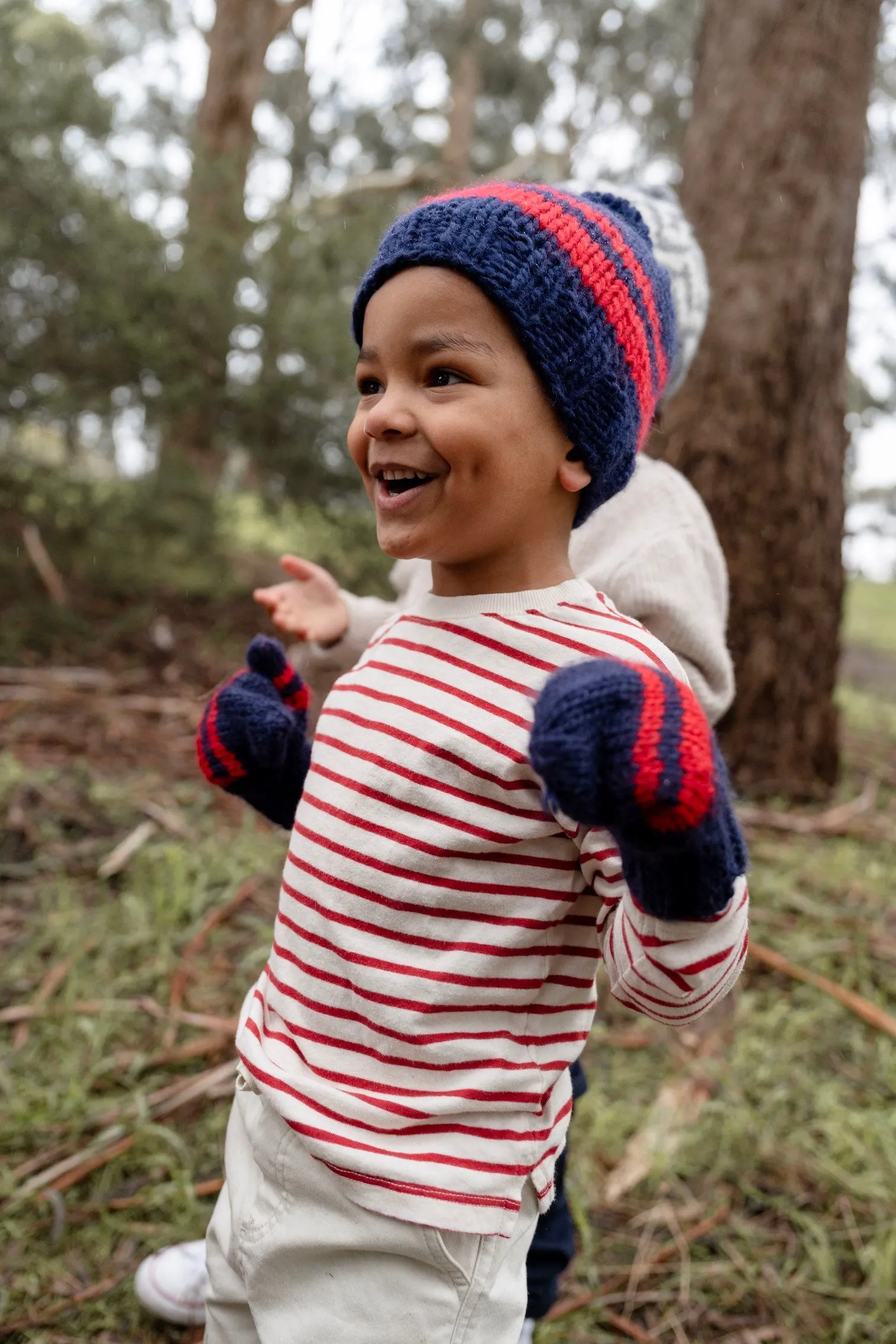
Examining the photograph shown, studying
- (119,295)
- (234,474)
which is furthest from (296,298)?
(234,474)

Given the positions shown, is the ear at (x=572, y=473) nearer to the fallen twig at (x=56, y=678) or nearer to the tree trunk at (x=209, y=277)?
the fallen twig at (x=56, y=678)

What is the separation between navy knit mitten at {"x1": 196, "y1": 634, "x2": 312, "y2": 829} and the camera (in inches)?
56.9

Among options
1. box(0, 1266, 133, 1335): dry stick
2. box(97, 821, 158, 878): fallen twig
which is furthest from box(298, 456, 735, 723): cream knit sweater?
box(97, 821, 158, 878): fallen twig

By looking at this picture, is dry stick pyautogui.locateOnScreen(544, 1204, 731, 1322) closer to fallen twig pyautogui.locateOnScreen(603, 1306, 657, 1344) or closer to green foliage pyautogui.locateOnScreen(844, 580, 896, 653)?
fallen twig pyautogui.locateOnScreen(603, 1306, 657, 1344)

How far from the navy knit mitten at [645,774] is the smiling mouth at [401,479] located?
1.08ft

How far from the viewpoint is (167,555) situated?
237 inches

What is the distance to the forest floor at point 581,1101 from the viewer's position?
208 centimetres

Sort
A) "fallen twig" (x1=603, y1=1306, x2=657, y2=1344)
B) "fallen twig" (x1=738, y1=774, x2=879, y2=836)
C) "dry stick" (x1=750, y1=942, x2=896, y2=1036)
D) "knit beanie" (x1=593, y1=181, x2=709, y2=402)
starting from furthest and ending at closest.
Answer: "fallen twig" (x1=738, y1=774, x2=879, y2=836), "dry stick" (x1=750, y1=942, x2=896, y2=1036), "fallen twig" (x1=603, y1=1306, x2=657, y2=1344), "knit beanie" (x1=593, y1=181, x2=709, y2=402)

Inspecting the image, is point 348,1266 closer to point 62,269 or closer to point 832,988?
point 832,988

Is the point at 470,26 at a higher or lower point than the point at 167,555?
higher

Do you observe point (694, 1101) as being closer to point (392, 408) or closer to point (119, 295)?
point (392, 408)

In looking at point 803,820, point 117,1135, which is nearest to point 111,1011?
point 117,1135

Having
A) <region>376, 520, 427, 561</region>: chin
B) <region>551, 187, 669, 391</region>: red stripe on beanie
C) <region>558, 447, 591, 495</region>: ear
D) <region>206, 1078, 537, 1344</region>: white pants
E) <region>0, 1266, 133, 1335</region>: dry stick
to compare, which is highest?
<region>551, 187, 669, 391</region>: red stripe on beanie

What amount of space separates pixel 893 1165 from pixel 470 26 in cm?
1531
